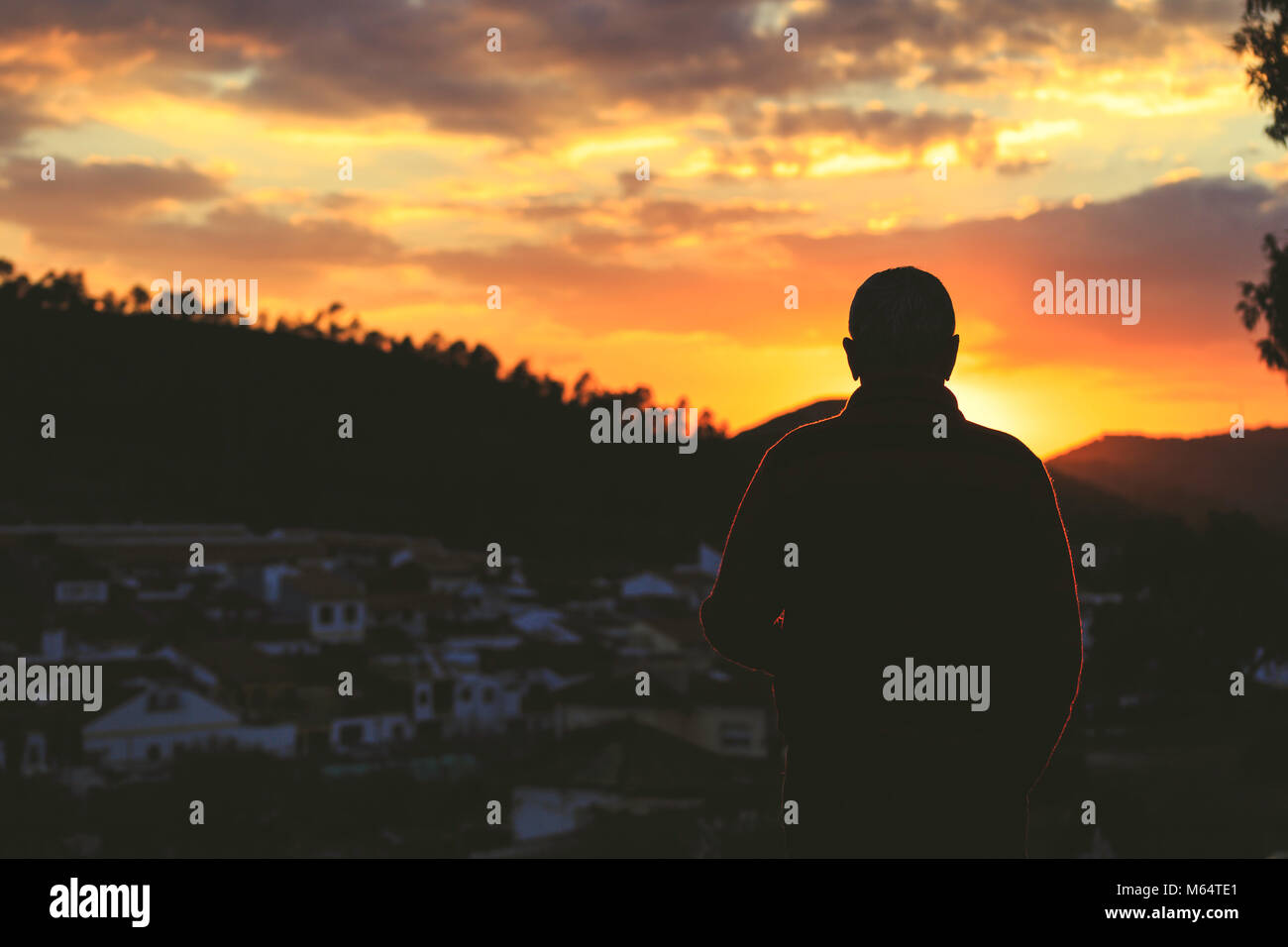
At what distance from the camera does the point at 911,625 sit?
250 cm

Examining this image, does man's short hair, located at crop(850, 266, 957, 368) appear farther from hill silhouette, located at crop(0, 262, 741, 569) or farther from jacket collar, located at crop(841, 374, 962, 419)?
hill silhouette, located at crop(0, 262, 741, 569)

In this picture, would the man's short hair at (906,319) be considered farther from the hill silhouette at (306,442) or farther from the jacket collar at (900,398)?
the hill silhouette at (306,442)

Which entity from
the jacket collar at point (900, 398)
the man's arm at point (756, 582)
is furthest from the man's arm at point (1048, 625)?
the man's arm at point (756, 582)

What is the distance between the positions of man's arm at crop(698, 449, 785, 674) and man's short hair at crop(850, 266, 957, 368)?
0.36 m

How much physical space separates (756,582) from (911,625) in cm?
32

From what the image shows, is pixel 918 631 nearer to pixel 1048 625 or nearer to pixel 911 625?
pixel 911 625

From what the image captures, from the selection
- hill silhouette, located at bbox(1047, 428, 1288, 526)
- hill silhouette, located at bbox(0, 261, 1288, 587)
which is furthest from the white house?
hill silhouette, located at bbox(0, 261, 1288, 587)

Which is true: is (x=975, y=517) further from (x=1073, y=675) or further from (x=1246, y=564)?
(x=1246, y=564)

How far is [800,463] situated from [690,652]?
192ft

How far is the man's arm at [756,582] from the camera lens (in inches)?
103

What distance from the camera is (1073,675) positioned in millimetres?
2568

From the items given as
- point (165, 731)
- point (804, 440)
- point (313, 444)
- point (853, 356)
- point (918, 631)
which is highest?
point (313, 444)

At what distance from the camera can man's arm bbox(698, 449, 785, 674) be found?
103 inches

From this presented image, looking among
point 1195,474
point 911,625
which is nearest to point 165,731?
point 1195,474
